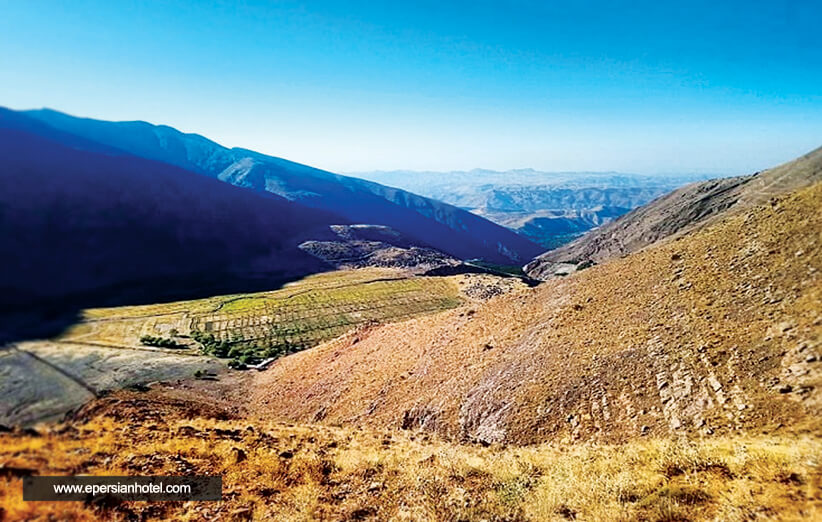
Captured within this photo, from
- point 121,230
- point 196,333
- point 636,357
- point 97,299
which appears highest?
point 121,230

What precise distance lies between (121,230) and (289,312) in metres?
42.3

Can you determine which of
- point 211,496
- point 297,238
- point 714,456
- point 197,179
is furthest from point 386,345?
point 197,179

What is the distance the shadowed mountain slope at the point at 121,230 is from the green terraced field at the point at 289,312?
7682 millimetres

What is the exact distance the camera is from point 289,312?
86.9 meters

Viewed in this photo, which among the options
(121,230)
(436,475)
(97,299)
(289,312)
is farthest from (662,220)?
(121,230)

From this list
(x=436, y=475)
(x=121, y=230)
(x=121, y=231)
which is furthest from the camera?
(x=121, y=230)

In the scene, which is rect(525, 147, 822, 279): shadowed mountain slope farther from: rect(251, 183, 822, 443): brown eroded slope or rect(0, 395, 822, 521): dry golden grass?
rect(0, 395, 822, 521): dry golden grass

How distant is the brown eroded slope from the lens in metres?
13.9

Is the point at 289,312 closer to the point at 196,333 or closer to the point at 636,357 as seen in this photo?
the point at 196,333

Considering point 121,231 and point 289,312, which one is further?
point 121,231

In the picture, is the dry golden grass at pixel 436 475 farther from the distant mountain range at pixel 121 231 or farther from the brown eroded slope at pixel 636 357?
the distant mountain range at pixel 121 231

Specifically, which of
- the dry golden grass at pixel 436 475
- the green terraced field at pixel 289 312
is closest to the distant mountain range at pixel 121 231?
the dry golden grass at pixel 436 475

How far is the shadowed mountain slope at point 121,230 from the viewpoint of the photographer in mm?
25672

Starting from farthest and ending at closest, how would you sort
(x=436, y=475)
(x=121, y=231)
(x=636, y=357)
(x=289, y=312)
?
(x=121, y=231) → (x=289, y=312) → (x=636, y=357) → (x=436, y=475)
